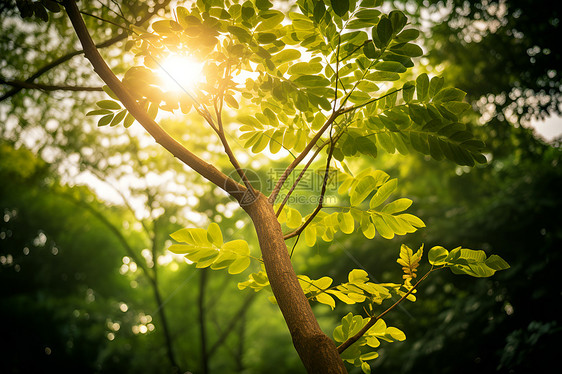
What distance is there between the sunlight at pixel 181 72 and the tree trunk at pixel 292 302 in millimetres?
576

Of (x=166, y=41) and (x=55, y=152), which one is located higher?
(x=55, y=152)

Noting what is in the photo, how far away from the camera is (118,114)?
1.38 meters

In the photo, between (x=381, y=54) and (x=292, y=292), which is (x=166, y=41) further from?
(x=292, y=292)

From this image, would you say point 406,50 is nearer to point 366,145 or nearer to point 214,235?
point 366,145

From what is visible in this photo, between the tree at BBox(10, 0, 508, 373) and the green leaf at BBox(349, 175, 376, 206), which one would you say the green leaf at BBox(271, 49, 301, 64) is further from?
the green leaf at BBox(349, 175, 376, 206)

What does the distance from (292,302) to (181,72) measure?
37.9 inches

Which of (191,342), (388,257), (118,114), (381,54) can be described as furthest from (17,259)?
(381,54)

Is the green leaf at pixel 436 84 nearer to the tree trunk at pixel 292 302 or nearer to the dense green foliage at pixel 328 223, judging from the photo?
the dense green foliage at pixel 328 223

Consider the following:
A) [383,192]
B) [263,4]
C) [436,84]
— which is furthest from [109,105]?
[436,84]

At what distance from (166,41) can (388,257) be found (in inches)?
239

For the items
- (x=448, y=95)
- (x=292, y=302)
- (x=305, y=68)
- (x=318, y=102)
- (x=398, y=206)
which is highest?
(x=305, y=68)

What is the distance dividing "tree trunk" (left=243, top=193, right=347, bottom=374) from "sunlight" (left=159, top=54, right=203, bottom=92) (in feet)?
1.89

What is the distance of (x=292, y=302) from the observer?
0.82m

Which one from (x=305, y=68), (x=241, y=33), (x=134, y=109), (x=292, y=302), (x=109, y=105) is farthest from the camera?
(x=109, y=105)
